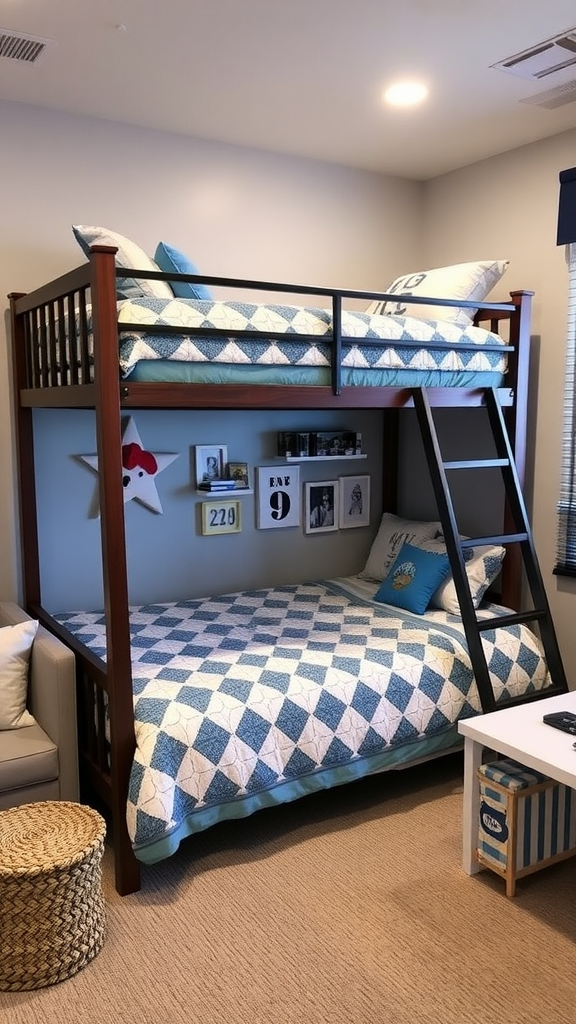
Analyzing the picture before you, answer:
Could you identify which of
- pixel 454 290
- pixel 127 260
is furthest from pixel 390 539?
pixel 127 260

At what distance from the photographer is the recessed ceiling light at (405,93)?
2.93m

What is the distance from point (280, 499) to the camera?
157 inches

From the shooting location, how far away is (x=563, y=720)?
253 cm

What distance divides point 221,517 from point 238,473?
0.73 ft

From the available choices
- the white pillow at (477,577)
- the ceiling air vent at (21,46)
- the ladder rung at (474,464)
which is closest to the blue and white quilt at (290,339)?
the ladder rung at (474,464)

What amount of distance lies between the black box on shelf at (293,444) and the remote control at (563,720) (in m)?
1.78

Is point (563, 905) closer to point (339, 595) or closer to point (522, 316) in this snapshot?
point (339, 595)

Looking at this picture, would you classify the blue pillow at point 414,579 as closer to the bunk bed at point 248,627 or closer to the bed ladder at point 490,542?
the bunk bed at point 248,627

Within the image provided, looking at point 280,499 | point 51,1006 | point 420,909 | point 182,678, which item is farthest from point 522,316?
point 51,1006

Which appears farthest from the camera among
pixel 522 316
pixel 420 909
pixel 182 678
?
pixel 522 316

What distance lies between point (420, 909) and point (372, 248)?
3.08 metres

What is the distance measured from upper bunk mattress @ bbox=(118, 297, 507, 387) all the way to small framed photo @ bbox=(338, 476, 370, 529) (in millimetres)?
1140

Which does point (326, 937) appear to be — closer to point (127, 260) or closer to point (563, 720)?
point (563, 720)

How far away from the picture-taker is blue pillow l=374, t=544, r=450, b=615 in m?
3.51
